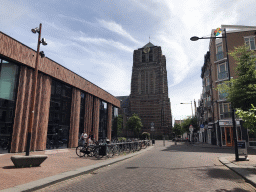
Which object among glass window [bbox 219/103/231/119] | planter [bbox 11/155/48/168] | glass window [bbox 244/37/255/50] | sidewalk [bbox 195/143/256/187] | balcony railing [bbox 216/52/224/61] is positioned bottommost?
sidewalk [bbox 195/143/256/187]

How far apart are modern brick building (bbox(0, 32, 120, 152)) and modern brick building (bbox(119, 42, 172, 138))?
70044 millimetres

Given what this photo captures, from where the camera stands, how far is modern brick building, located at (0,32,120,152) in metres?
13.6

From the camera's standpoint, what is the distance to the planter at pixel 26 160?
26.1ft

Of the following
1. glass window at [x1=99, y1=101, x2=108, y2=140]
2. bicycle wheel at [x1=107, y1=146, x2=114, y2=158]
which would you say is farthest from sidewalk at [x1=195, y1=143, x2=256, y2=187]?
glass window at [x1=99, y1=101, x2=108, y2=140]

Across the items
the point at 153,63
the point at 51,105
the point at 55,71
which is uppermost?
the point at 153,63

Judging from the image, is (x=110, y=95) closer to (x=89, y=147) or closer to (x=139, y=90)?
(x=89, y=147)

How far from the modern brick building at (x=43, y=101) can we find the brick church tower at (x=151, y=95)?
70.0 m

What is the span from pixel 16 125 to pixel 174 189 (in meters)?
12.6

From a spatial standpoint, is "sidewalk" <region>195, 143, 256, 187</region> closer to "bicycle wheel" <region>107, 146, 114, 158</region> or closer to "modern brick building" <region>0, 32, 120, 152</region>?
"bicycle wheel" <region>107, 146, 114, 158</region>

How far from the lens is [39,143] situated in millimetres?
16094

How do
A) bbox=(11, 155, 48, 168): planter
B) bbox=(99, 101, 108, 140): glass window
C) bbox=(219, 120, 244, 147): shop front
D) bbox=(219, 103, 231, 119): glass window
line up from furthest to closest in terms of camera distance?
bbox=(99, 101, 108, 140): glass window → bbox=(219, 103, 231, 119): glass window → bbox=(219, 120, 244, 147): shop front → bbox=(11, 155, 48, 168): planter

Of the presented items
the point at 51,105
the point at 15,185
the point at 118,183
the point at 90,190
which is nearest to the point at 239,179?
the point at 118,183

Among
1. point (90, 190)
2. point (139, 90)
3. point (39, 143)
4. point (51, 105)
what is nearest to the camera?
point (90, 190)

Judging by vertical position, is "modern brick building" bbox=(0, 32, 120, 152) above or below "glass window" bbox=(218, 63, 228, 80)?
below
